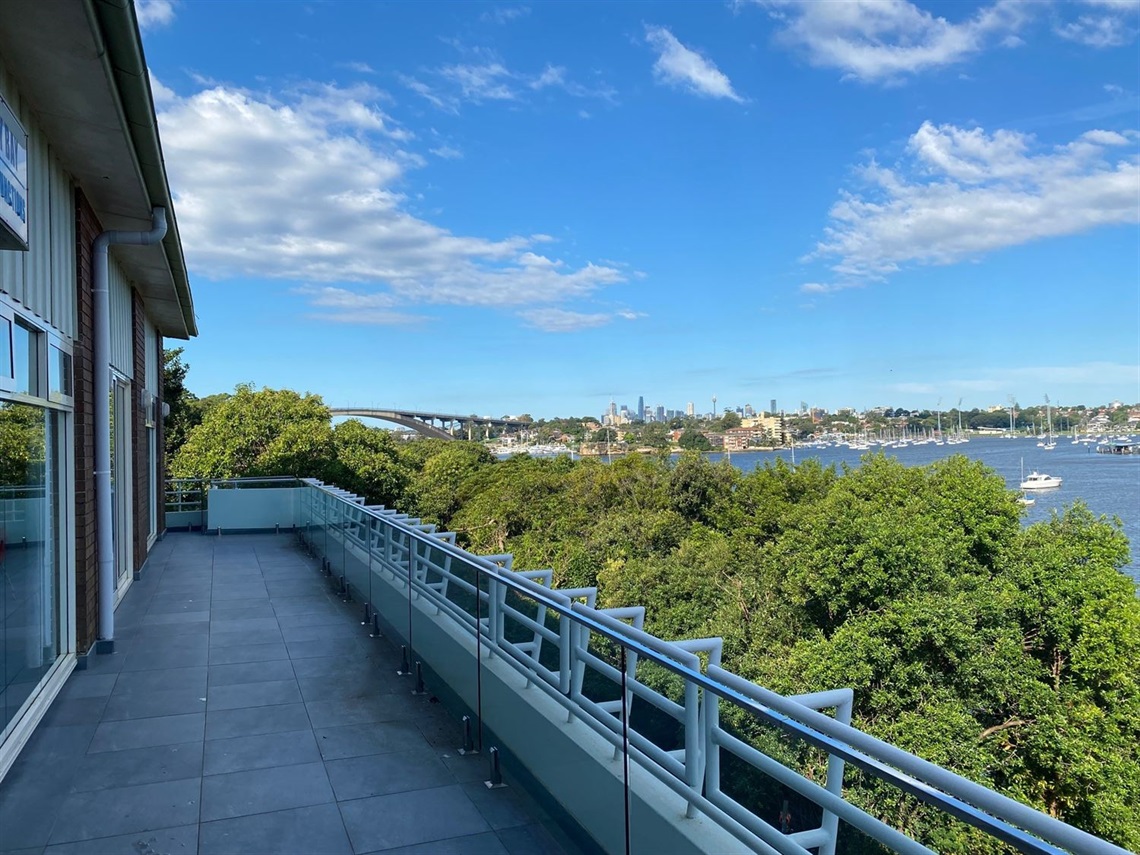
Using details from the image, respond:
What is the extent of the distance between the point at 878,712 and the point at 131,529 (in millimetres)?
13636

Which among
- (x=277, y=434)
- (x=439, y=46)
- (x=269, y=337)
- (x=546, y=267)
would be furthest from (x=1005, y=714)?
(x=269, y=337)

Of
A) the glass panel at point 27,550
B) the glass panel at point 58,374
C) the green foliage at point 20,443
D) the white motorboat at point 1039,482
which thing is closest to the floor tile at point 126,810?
the glass panel at point 27,550

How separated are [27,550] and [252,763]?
210 centimetres

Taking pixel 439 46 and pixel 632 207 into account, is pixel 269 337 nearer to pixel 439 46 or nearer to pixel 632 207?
pixel 632 207

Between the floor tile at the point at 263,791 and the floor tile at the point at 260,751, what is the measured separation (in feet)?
0.29

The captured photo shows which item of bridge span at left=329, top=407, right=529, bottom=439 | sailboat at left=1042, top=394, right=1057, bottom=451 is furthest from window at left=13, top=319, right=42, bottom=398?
sailboat at left=1042, top=394, right=1057, bottom=451

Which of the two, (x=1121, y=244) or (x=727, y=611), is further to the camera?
(x=1121, y=244)

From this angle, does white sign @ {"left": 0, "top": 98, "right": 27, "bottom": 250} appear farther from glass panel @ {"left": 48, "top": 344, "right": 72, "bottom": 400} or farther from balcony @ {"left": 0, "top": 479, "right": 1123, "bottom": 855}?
balcony @ {"left": 0, "top": 479, "right": 1123, "bottom": 855}

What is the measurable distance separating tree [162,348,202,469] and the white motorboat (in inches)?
2439

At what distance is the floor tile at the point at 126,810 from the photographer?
11.0 feet

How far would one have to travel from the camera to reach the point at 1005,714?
16.4m

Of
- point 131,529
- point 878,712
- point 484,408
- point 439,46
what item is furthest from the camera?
point 484,408

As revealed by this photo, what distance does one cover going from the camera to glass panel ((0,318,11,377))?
4.29 metres

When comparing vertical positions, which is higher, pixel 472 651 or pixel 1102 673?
pixel 472 651
